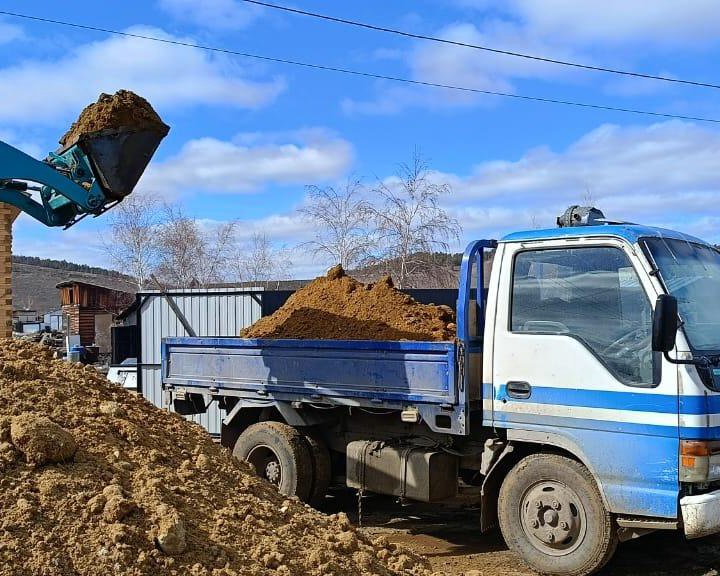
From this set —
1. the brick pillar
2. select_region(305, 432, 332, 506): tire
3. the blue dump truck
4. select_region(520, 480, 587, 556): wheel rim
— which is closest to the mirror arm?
the blue dump truck

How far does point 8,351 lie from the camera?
5863 mm

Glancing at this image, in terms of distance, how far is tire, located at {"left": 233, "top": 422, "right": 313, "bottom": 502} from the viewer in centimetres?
746

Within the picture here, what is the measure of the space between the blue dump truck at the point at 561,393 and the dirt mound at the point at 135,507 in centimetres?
142

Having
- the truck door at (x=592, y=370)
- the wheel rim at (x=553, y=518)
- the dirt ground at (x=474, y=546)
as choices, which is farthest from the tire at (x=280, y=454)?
the wheel rim at (x=553, y=518)

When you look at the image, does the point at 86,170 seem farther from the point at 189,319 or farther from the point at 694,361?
the point at 189,319

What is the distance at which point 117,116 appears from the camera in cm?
643

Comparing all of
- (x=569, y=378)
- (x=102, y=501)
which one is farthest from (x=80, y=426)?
(x=569, y=378)

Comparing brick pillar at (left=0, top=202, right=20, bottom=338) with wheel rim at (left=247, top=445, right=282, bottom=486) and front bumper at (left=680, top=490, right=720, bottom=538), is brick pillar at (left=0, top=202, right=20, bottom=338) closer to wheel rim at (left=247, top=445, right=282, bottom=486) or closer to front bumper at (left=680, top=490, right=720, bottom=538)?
wheel rim at (left=247, top=445, right=282, bottom=486)

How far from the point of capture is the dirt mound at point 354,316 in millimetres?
7543

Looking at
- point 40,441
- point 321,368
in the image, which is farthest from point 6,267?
point 40,441

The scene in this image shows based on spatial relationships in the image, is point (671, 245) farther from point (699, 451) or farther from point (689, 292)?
point (699, 451)

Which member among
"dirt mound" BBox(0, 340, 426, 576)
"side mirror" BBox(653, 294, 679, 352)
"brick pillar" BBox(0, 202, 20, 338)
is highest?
"brick pillar" BBox(0, 202, 20, 338)

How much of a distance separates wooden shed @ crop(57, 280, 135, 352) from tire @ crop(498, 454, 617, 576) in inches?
1341

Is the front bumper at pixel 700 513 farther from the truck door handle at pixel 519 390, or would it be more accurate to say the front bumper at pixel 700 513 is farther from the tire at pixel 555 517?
the truck door handle at pixel 519 390
